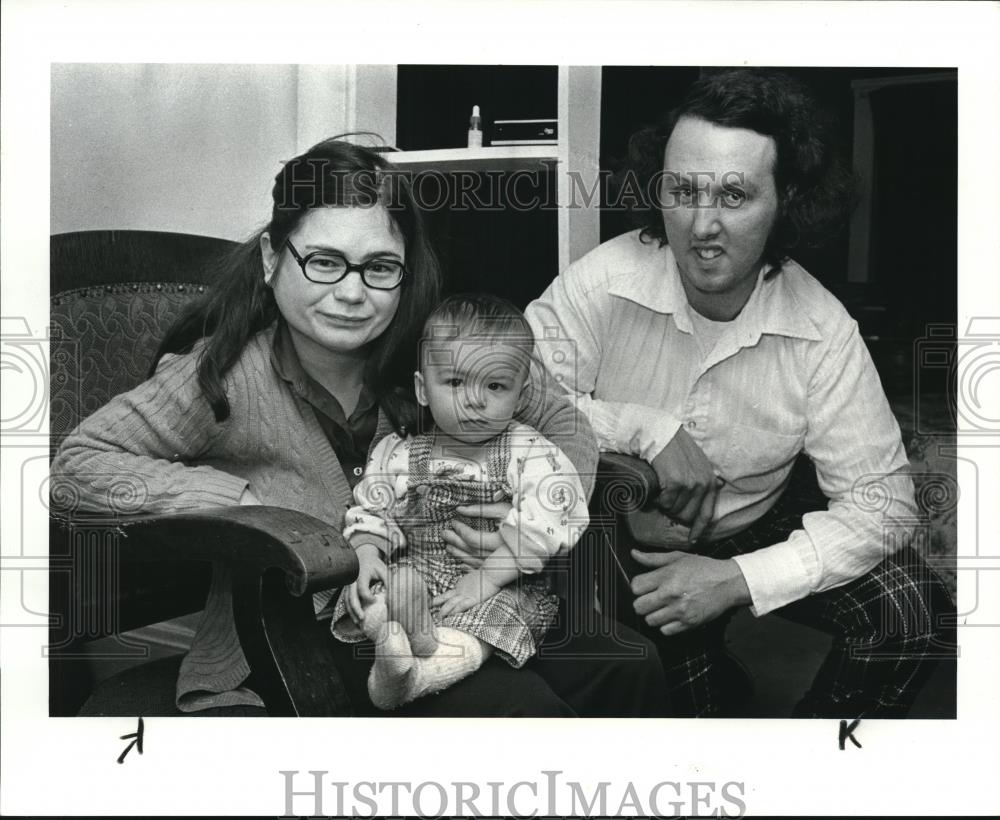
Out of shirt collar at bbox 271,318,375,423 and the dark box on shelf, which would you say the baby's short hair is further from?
the dark box on shelf

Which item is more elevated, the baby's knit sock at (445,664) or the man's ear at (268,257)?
the man's ear at (268,257)

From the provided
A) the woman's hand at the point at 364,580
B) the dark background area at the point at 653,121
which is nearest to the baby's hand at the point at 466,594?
A: the woman's hand at the point at 364,580

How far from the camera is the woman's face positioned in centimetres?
260

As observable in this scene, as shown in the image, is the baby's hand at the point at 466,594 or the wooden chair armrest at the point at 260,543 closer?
the wooden chair armrest at the point at 260,543

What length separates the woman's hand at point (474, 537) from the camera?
2.62 m

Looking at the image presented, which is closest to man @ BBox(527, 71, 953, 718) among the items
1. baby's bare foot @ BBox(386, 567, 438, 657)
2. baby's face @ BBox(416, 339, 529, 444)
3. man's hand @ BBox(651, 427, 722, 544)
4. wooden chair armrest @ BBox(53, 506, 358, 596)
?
man's hand @ BBox(651, 427, 722, 544)

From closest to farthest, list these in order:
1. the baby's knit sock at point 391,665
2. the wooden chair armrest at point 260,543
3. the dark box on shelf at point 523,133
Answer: the wooden chair armrest at point 260,543, the baby's knit sock at point 391,665, the dark box on shelf at point 523,133

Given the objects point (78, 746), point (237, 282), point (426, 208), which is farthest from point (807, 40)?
point (78, 746)

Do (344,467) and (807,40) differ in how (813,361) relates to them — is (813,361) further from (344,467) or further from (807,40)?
(344,467)

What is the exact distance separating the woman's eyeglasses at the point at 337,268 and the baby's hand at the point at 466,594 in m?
0.64

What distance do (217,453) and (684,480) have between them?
989 mm

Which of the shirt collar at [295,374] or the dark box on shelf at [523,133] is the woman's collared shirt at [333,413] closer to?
the shirt collar at [295,374]

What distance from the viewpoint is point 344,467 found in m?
2.65

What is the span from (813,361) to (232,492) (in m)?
1.26
